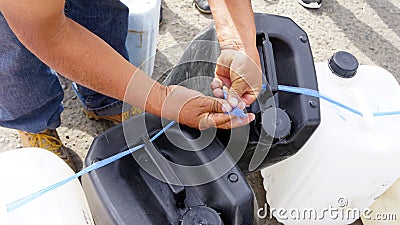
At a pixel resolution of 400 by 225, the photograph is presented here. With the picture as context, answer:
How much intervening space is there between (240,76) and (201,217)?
0.30 m

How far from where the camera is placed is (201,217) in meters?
0.80

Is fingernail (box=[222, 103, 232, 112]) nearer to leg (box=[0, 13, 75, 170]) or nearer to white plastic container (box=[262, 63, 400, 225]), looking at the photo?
white plastic container (box=[262, 63, 400, 225])

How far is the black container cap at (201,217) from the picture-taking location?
799 millimetres

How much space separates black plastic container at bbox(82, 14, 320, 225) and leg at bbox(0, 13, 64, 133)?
30 centimetres

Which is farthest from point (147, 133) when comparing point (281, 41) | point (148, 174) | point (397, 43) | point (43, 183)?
point (397, 43)

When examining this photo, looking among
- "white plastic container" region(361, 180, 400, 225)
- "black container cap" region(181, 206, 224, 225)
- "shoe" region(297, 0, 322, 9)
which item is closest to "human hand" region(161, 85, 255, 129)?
"black container cap" region(181, 206, 224, 225)

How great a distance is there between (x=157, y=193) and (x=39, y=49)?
0.34 metres

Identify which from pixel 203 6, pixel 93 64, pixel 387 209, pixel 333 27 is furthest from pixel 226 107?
pixel 333 27

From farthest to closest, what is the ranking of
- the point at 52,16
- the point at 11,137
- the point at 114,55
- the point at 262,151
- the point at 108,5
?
the point at 11,137 → the point at 108,5 → the point at 262,151 → the point at 114,55 → the point at 52,16

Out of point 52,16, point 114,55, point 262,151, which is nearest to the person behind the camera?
point 52,16

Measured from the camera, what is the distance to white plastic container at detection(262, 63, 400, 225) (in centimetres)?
102

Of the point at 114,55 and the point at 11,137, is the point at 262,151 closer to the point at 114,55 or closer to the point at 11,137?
the point at 114,55

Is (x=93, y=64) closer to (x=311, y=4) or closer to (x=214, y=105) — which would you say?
(x=214, y=105)

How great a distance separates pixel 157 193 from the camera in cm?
88
